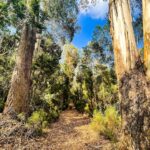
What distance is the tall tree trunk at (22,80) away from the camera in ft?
35.1

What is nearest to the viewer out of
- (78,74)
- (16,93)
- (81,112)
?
(16,93)

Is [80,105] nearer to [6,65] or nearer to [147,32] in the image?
[6,65]

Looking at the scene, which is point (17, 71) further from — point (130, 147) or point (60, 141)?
point (130, 147)

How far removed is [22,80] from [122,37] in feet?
19.5

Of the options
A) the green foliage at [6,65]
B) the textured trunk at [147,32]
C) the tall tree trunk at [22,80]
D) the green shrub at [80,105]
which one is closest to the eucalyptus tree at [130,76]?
the textured trunk at [147,32]

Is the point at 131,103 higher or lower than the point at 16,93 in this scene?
lower

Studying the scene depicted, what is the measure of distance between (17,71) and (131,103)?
22.6 ft

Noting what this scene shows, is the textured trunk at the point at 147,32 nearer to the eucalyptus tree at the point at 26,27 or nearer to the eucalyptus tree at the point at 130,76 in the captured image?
the eucalyptus tree at the point at 130,76

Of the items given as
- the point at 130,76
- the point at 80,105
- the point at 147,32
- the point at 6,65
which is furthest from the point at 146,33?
the point at 80,105

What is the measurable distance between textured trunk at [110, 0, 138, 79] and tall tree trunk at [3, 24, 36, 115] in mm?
5432

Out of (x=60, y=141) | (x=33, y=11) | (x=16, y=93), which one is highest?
(x=33, y=11)

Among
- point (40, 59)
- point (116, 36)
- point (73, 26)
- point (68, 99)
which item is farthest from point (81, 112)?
point (116, 36)

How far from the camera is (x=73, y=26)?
18.6 meters

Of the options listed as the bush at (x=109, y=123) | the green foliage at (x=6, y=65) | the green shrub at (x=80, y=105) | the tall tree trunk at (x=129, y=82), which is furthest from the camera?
the green shrub at (x=80, y=105)
